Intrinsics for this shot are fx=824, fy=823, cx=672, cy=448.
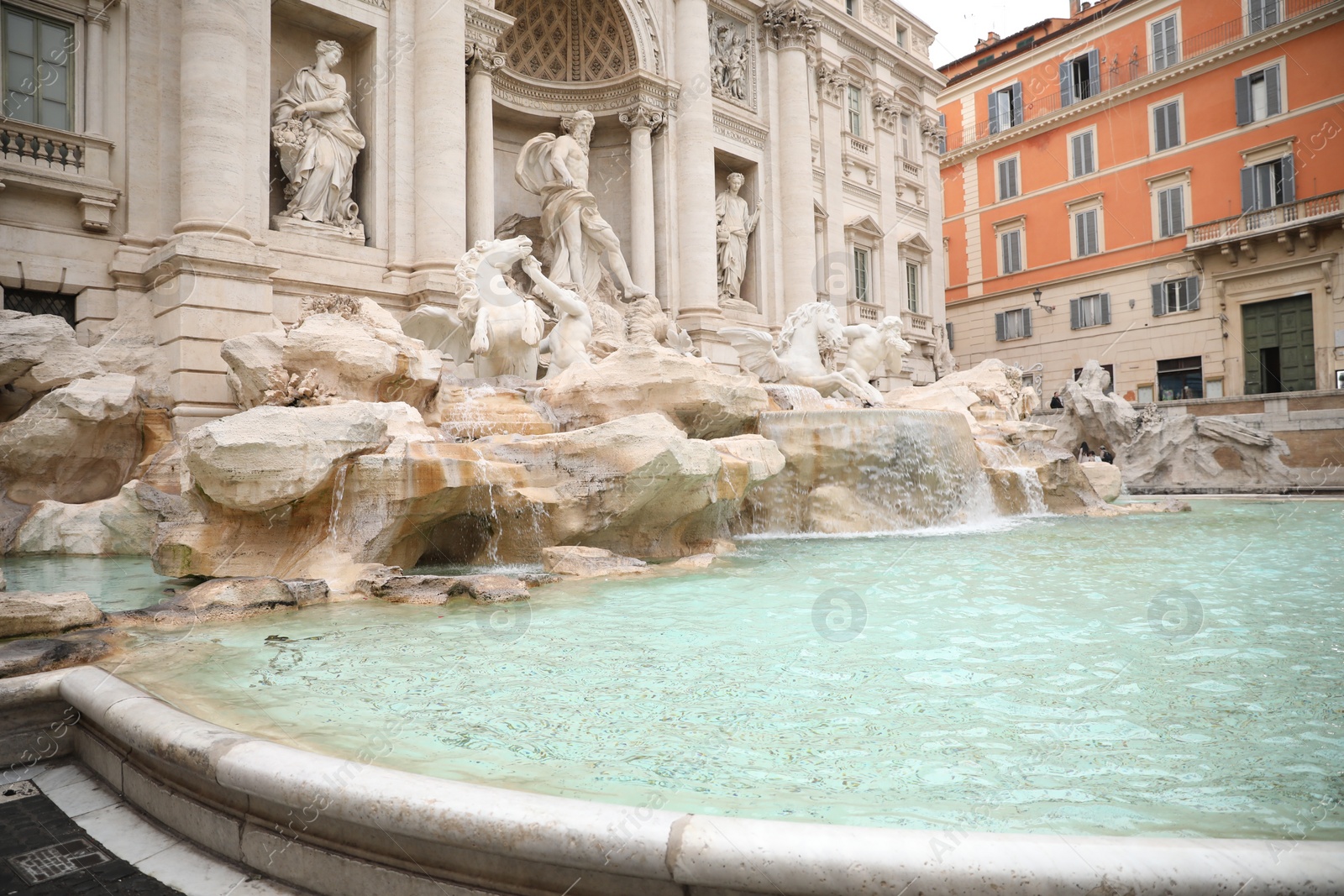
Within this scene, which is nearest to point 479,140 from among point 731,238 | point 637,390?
point 731,238

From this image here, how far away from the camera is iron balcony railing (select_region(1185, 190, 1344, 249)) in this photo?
66.2 feet

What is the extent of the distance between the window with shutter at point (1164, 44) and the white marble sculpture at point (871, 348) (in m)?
19.1

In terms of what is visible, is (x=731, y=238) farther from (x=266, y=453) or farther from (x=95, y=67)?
(x=266, y=453)

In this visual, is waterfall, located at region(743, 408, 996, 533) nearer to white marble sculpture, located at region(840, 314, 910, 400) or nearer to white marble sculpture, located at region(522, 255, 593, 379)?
white marble sculpture, located at region(522, 255, 593, 379)

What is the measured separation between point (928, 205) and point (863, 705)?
24.3 meters

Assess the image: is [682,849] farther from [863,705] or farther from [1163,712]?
[1163,712]

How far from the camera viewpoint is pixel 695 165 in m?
16.2

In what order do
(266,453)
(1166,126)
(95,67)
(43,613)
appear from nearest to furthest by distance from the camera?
1. (43,613)
2. (266,453)
3. (95,67)
4. (1166,126)

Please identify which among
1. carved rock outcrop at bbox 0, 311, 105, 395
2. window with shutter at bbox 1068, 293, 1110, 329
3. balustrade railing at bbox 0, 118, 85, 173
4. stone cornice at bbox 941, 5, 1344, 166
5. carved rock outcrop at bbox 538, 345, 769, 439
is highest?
stone cornice at bbox 941, 5, 1344, 166

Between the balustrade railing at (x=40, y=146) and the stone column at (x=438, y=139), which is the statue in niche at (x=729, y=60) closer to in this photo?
the stone column at (x=438, y=139)

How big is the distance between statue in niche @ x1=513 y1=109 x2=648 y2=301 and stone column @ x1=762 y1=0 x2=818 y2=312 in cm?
534

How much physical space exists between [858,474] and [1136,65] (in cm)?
2328

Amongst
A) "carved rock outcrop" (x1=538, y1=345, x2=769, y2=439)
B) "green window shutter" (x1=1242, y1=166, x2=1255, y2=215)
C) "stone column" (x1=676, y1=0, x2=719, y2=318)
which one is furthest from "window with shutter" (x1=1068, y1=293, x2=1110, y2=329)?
"carved rock outcrop" (x1=538, y1=345, x2=769, y2=439)

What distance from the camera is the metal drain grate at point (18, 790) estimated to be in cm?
231
